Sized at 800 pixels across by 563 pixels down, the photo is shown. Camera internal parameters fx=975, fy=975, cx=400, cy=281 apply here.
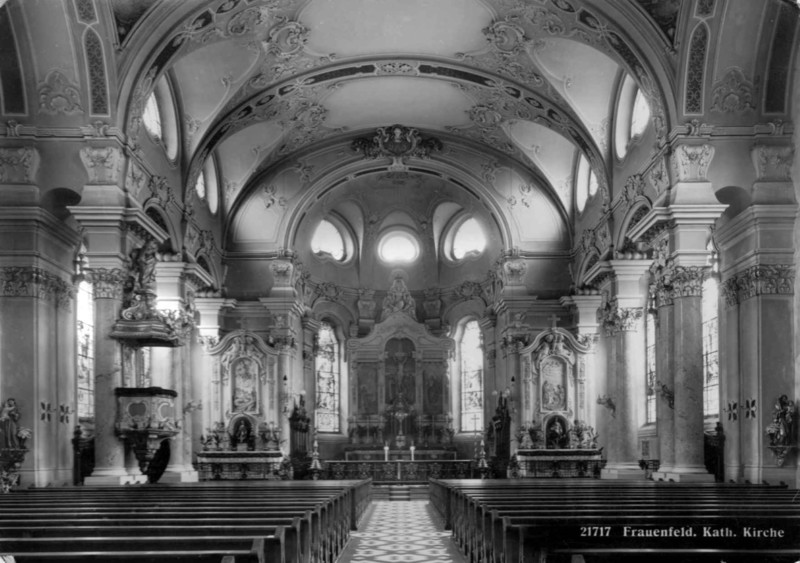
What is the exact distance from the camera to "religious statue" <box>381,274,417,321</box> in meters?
33.0

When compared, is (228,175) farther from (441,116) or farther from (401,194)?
A: (401,194)

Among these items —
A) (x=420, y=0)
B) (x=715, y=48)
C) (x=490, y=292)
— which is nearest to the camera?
(x=715, y=48)

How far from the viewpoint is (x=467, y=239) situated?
112 feet

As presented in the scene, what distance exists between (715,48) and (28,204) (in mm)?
11588

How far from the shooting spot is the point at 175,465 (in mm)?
21203

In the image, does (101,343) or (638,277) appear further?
(638,277)

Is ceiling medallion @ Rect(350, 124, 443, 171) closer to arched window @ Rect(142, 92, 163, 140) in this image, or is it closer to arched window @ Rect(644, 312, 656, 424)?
arched window @ Rect(142, 92, 163, 140)

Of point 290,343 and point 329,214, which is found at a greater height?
point 329,214

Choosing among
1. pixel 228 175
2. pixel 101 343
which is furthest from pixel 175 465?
pixel 228 175

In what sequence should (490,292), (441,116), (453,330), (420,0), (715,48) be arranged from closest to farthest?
(715,48)
(420,0)
(441,116)
(490,292)
(453,330)

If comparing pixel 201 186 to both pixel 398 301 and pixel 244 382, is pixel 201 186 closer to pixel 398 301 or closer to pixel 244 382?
pixel 244 382

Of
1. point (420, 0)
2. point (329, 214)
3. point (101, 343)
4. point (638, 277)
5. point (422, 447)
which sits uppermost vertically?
point (420, 0)

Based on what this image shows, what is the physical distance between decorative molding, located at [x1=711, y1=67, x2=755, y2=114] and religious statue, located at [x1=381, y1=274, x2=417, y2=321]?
58.8 feet

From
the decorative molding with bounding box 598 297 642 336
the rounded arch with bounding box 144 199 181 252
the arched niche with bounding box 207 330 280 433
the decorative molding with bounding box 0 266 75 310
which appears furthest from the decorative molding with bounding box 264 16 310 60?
the decorative molding with bounding box 598 297 642 336
